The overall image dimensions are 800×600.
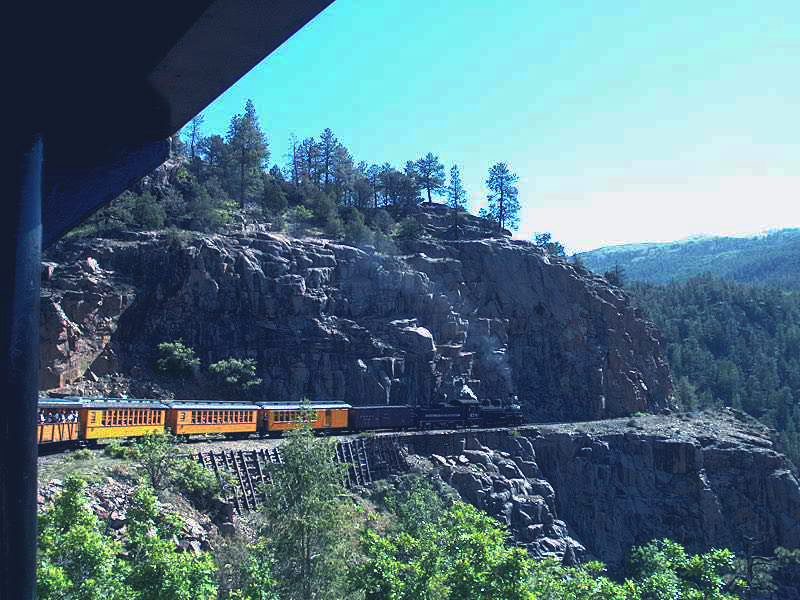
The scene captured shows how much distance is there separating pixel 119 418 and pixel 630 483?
40.1 m

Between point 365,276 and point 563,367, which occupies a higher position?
point 365,276

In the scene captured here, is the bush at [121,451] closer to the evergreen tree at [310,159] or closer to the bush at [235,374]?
the bush at [235,374]

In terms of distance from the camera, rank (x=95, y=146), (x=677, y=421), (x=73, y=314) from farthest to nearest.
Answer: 1. (x=677, y=421)
2. (x=73, y=314)
3. (x=95, y=146)

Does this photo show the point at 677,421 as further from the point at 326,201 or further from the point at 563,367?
the point at 326,201

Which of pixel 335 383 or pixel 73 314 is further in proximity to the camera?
pixel 335 383

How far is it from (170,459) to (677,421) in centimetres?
4948

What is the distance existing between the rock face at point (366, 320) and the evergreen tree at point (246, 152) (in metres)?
13.0

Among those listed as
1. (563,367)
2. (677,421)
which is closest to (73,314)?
(563,367)

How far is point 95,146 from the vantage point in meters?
4.10

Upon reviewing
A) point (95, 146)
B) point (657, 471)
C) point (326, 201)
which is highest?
point (326, 201)

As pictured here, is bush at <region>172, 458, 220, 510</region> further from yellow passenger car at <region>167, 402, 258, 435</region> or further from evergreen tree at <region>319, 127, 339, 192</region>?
evergreen tree at <region>319, 127, 339, 192</region>

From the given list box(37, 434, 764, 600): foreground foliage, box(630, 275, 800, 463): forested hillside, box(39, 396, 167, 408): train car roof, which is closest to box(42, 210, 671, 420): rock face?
box(39, 396, 167, 408): train car roof

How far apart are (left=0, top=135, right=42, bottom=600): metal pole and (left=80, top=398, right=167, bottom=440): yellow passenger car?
2765 cm

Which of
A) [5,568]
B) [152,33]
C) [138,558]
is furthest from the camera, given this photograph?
[138,558]
